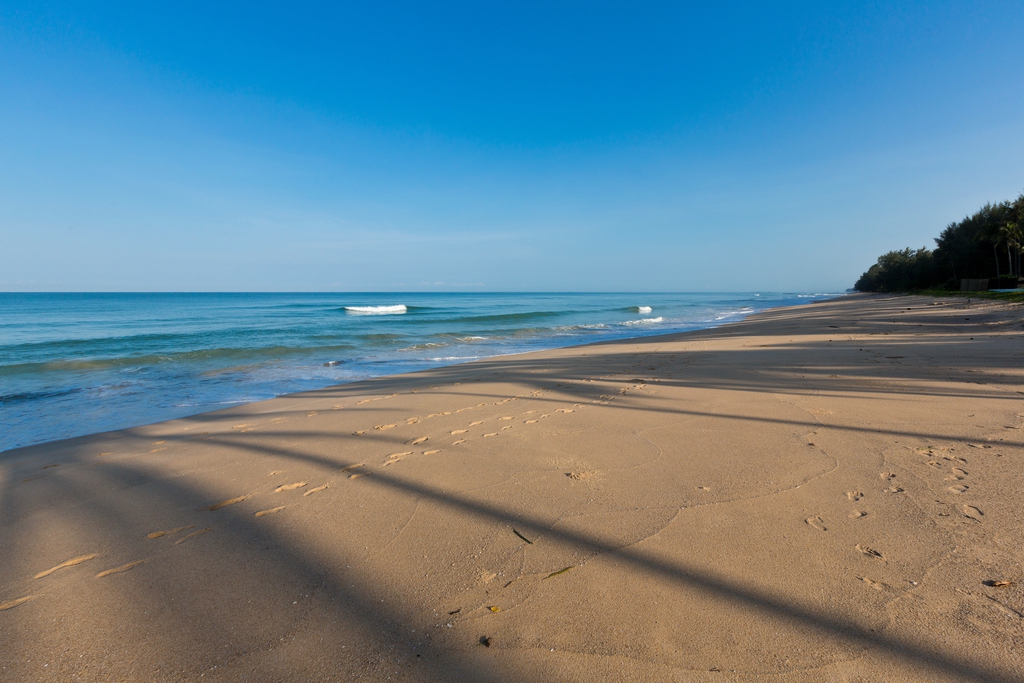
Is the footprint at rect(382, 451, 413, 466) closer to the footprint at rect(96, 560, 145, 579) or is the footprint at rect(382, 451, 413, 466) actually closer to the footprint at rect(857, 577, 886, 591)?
the footprint at rect(96, 560, 145, 579)

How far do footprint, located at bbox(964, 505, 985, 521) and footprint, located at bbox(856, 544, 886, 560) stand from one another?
2.61ft

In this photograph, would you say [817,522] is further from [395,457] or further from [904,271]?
[904,271]

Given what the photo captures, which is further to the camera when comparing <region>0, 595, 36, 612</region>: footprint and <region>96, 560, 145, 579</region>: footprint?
<region>96, 560, 145, 579</region>: footprint

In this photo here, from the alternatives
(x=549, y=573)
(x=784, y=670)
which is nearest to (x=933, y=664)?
(x=784, y=670)

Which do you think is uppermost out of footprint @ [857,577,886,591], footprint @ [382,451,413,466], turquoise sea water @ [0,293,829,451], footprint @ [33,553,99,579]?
footprint @ [857,577,886,591]

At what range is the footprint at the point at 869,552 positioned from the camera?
85.7 inches

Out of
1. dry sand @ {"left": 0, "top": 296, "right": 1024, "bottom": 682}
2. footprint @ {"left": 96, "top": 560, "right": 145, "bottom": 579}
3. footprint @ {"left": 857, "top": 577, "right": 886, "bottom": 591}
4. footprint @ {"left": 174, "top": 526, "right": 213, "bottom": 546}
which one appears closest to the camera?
dry sand @ {"left": 0, "top": 296, "right": 1024, "bottom": 682}

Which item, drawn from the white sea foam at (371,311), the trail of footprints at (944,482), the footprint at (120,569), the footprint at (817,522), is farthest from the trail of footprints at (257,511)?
the white sea foam at (371,311)

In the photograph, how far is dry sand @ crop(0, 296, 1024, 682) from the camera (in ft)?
5.61

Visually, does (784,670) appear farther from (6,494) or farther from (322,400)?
(322,400)

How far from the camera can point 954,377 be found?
6082mm

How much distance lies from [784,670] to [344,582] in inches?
76.9

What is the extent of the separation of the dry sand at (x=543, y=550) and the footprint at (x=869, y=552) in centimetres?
1

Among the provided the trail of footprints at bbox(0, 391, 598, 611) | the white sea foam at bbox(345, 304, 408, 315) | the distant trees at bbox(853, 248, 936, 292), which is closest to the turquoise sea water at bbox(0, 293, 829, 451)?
the trail of footprints at bbox(0, 391, 598, 611)
